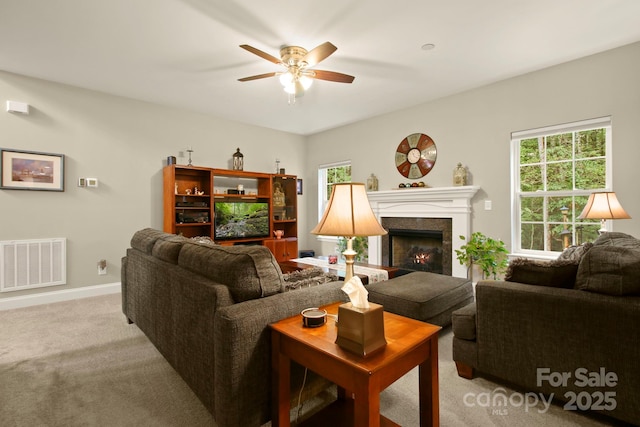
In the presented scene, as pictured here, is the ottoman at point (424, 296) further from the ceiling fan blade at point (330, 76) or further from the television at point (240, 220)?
the television at point (240, 220)

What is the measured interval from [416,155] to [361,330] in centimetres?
395

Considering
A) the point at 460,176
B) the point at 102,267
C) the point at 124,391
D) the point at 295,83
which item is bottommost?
the point at 124,391

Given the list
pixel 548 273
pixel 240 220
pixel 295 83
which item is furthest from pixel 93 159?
pixel 548 273

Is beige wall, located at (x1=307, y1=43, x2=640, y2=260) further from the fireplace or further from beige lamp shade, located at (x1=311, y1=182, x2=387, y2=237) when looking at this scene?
beige lamp shade, located at (x1=311, y1=182, x2=387, y2=237)

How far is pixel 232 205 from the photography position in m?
5.08

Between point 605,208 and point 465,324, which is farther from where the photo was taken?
point 605,208

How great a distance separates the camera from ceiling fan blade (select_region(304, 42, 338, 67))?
242 centimetres

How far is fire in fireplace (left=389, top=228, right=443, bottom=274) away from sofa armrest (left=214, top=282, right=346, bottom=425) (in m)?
3.41

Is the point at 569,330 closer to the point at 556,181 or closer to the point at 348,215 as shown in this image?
the point at 348,215

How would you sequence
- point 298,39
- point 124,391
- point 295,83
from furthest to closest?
point 295,83, point 298,39, point 124,391

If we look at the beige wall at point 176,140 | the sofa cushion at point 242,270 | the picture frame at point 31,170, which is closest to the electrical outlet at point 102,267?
the beige wall at point 176,140

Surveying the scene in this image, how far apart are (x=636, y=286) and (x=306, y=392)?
1.72 meters

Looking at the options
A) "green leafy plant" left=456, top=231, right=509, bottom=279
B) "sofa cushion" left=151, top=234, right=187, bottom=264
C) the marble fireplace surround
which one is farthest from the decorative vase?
"sofa cushion" left=151, top=234, right=187, bottom=264

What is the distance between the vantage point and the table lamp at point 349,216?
1.37 meters
